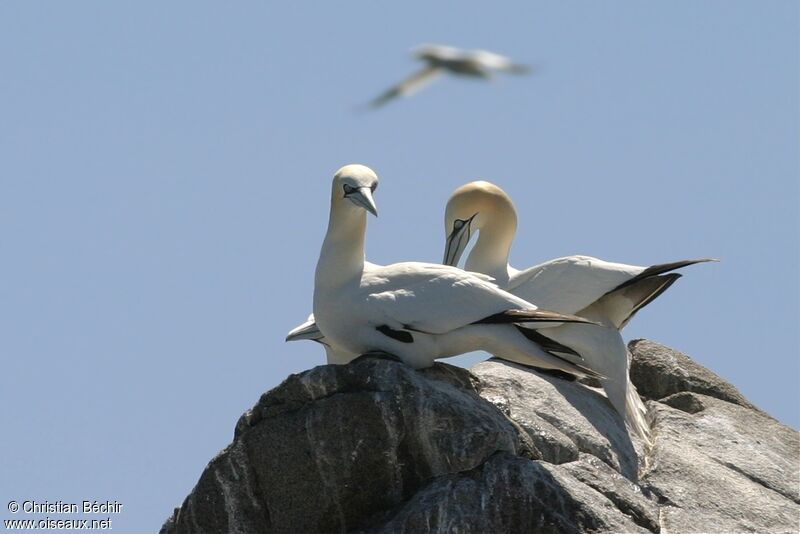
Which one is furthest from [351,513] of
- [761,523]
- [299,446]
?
[761,523]

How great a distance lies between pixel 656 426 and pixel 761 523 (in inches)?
58.3

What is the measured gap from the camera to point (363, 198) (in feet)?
43.4

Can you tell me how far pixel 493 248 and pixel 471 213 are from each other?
620mm

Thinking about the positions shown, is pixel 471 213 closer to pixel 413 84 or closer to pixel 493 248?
pixel 493 248

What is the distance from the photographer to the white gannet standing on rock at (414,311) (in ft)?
42.5

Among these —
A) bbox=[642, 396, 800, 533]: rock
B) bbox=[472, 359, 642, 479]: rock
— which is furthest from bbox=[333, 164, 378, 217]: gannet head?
bbox=[642, 396, 800, 533]: rock

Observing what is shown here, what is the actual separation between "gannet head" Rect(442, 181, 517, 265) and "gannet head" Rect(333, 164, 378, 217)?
3.31 metres

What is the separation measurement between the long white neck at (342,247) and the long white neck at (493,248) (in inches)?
110

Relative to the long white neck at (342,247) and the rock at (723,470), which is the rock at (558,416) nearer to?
the rock at (723,470)

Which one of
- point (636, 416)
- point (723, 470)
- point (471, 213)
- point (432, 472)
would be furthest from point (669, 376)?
point (432, 472)

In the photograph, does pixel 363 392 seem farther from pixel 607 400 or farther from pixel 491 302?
pixel 607 400

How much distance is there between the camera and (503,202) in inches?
661

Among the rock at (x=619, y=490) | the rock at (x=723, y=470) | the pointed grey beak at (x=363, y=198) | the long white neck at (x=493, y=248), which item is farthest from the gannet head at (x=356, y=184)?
the long white neck at (x=493, y=248)

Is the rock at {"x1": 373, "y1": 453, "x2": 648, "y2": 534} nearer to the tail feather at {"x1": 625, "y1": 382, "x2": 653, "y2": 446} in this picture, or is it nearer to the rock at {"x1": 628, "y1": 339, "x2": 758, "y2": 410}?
the tail feather at {"x1": 625, "y1": 382, "x2": 653, "y2": 446}
